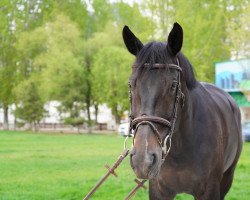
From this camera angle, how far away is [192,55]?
34562 mm

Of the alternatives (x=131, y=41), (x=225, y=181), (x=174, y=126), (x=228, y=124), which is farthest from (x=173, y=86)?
(x=225, y=181)

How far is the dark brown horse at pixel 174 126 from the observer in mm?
3361

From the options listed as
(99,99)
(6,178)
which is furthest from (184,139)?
(99,99)

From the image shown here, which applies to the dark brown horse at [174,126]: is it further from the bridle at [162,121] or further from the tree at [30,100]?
the tree at [30,100]

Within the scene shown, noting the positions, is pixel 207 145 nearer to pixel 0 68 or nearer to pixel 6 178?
pixel 6 178

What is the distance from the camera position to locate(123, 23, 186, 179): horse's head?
3258mm

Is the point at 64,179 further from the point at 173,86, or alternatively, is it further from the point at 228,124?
the point at 173,86

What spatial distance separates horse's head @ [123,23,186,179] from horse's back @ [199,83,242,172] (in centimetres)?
116

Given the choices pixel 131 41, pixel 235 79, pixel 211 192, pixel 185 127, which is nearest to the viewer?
pixel 131 41

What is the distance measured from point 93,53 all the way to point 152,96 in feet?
127

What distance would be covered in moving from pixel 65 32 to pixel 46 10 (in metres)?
9.03

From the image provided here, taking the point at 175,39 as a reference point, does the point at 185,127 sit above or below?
below

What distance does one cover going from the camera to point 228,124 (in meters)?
4.94

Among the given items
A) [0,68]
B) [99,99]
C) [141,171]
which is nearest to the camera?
[141,171]
